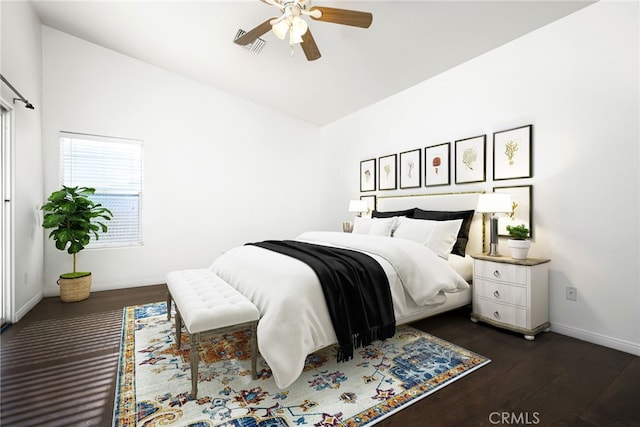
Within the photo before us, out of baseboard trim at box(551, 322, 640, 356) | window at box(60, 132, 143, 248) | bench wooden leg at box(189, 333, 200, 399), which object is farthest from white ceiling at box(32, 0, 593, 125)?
bench wooden leg at box(189, 333, 200, 399)

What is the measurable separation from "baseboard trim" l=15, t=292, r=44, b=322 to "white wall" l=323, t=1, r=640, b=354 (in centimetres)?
498

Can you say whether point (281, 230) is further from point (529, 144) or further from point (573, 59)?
point (573, 59)

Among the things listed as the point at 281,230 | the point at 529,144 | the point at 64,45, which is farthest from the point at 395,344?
the point at 64,45

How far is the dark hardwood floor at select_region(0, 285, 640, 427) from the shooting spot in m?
1.57

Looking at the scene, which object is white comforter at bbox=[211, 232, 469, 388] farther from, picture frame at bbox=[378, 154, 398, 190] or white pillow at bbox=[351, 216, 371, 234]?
picture frame at bbox=[378, 154, 398, 190]

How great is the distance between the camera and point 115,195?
167 inches

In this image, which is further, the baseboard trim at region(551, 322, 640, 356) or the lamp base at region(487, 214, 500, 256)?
the lamp base at region(487, 214, 500, 256)

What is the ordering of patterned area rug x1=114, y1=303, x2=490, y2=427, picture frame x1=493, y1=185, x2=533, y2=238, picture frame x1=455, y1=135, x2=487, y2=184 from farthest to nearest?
picture frame x1=455, y1=135, x2=487, y2=184
picture frame x1=493, y1=185, x2=533, y2=238
patterned area rug x1=114, y1=303, x2=490, y2=427

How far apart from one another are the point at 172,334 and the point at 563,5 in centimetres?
435

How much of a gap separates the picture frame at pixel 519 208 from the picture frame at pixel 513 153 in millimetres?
128

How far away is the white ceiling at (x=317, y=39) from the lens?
108 inches

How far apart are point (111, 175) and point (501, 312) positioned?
5.02 metres

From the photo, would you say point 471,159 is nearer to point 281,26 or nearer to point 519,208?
point 519,208

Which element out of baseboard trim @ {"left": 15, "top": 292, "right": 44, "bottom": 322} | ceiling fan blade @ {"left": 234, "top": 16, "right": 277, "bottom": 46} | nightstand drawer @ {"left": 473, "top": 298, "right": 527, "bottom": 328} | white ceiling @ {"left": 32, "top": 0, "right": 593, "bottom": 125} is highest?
white ceiling @ {"left": 32, "top": 0, "right": 593, "bottom": 125}
